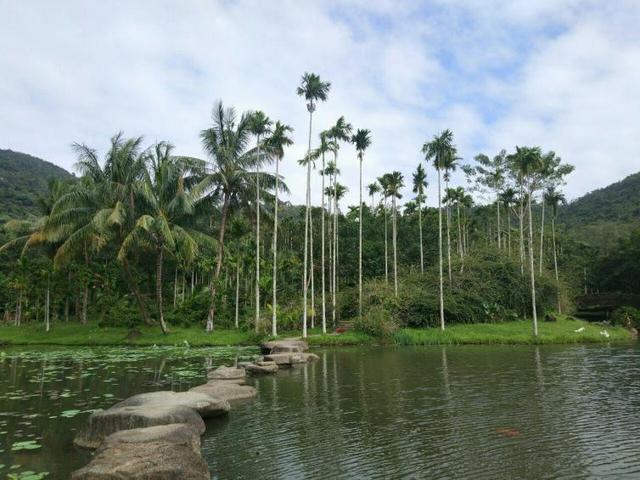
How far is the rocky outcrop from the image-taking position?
6309mm

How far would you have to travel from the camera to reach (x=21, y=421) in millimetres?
10750

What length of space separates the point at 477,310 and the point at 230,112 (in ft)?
77.9

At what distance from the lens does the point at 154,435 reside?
25.6 feet

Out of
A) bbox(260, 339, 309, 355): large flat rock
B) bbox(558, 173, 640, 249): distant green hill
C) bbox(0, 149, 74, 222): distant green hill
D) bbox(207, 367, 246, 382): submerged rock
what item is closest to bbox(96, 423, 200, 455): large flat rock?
bbox(207, 367, 246, 382): submerged rock

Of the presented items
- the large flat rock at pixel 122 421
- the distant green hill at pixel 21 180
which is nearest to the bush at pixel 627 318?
the large flat rock at pixel 122 421

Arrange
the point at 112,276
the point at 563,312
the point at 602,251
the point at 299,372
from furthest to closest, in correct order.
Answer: the point at 602,251 → the point at 563,312 → the point at 112,276 → the point at 299,372

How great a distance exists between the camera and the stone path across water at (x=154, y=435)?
6.44 meters

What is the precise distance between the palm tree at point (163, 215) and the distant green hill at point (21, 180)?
24.2 meters

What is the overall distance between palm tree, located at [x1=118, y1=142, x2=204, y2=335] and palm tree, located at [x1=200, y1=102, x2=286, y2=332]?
1790 millimetres

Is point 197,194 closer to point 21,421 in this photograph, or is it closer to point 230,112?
point 230,112

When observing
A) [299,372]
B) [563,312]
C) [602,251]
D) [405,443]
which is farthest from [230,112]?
[602,251]

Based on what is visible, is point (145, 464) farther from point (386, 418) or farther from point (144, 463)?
point (386, 418)

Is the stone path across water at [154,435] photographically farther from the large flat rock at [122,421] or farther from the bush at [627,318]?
the bush at [627,318]

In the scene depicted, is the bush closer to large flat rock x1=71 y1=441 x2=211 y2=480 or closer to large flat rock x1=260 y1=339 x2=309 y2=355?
large flat rock x1=260 y1=339 x2=309 y2=355
